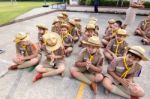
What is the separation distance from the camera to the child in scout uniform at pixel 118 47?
798cm

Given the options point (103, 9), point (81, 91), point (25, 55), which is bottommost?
point (81, 91)

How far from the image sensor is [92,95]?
6.34 meters

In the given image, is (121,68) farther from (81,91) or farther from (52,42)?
(52,42)

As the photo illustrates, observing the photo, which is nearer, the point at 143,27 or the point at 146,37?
the point at 146,37

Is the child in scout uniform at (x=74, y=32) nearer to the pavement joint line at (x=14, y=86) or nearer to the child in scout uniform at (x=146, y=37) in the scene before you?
the child in scout uniform at (x=146, y=37)

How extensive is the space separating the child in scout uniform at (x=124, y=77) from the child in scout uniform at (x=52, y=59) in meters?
1.41

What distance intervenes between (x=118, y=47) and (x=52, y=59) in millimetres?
2196

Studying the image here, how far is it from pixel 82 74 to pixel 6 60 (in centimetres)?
287

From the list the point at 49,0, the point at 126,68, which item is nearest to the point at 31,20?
the point at 126,68

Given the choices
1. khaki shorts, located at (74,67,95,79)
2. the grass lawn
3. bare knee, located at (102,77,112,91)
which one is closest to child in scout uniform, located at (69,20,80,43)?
khaki shorts, located at (74,67,95,79)

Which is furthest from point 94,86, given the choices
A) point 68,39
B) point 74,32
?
point 74,32

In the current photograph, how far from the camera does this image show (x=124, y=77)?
20.4 feet

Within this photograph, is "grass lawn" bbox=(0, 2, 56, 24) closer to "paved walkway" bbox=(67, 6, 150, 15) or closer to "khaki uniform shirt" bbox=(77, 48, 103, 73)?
"paved walkway" bbox=(67, 6, 150, 15)

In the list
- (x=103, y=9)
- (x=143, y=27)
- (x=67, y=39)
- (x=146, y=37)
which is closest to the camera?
(x=67, y=39)
